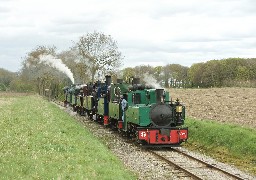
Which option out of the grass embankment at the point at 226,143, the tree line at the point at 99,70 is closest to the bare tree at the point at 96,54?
the tree line at the point at 99,70

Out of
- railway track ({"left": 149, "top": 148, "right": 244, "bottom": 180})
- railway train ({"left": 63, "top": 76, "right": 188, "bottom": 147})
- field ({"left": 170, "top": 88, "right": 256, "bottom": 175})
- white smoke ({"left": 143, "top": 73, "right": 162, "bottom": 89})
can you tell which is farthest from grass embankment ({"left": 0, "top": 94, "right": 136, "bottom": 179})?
white smoke ({"left": 143, "top": 73, "right": 162, "bottom": 89})

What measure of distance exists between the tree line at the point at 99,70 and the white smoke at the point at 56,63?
643 millimetres

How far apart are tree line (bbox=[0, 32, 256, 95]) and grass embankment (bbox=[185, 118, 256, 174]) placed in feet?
14.4

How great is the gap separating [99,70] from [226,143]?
134 feet

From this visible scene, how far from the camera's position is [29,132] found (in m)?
19.3

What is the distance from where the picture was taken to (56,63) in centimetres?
7288

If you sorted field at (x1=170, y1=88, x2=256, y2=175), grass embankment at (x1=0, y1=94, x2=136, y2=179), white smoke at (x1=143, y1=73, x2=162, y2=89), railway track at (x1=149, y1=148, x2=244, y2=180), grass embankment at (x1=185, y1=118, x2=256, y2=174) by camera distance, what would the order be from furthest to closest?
1. white smoke at (x1=143, y1=73, x2=162, y2=89)
2. field at (x1=170, y1=88, x2=256, y2=175)
3. grass embankment at (x1=185, y1=118, x2=256, y2=174)
4. railway track at (x1=149, y1=148, x2=244, y2=180)
5. grass embankment at (x1=0, y1=94, x2=136, y2=179)

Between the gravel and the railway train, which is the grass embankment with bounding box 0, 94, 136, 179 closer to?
the gravel

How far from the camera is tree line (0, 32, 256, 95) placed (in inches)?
2380

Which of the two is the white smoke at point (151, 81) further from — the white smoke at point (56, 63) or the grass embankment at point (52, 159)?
the white smoke at point (56, 63)

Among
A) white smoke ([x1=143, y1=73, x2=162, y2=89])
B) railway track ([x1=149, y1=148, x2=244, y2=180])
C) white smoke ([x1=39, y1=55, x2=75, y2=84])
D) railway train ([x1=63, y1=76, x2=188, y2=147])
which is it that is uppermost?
white smoke ([x1=39, y1=55, x2=75, y2=84])

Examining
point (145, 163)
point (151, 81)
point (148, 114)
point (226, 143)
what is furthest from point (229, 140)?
point (151, 81)

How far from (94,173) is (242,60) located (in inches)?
3881

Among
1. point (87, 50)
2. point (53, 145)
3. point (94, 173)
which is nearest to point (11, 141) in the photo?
point (53, 145)
